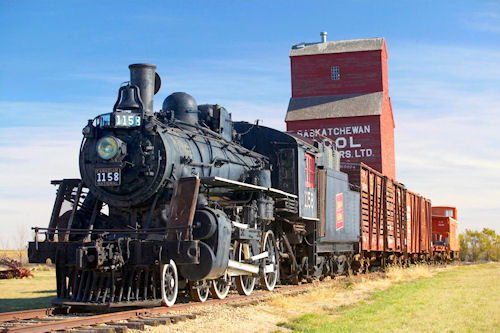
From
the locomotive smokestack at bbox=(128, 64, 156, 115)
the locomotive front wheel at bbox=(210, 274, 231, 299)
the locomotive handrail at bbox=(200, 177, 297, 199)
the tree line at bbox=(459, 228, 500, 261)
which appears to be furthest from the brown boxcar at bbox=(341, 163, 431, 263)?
the tree line at bbox=(459, 228, 500, 261)

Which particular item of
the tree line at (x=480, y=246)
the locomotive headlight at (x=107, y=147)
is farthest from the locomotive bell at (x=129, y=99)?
the tree line at (x=480, y=246)

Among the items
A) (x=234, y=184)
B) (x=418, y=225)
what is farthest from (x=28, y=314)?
(x=418, y=225)

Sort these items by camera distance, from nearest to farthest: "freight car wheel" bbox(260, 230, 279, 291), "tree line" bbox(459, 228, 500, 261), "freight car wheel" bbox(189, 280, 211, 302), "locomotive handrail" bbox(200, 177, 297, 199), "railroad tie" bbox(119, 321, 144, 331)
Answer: "railroad tie" bbox(119, 321, 144, 331) → "locomotive handrail" bbox(200, 177, 297, 199) → "freight car wheel" bbox(189, 280, 211, 302) → "freight car wheel" bbox(260, 230, 279, 291) → "tree line" bbox(459, 228, 500, 261)

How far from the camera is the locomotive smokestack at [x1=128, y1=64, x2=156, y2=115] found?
1152 centimetres

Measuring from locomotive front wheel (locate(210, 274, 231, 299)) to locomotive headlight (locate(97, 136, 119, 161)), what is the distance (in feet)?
9.90

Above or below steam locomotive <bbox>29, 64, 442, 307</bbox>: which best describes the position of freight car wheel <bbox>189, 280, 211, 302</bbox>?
below

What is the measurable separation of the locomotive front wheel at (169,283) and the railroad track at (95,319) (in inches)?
7.0

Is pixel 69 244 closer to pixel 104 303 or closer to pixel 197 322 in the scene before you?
pixel 104 303

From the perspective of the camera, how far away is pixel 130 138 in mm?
10953

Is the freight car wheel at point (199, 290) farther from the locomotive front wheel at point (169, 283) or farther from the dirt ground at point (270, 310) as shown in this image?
the dirt ground at point (270, 310)

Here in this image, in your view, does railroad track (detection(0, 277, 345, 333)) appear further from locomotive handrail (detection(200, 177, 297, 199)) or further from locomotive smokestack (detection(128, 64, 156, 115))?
locomotive smokestack (detection(128, 64, 156, 115))

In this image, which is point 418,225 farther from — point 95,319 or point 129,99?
point 95,319

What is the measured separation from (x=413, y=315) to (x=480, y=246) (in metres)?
49.9

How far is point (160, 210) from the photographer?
10844 millimetres
